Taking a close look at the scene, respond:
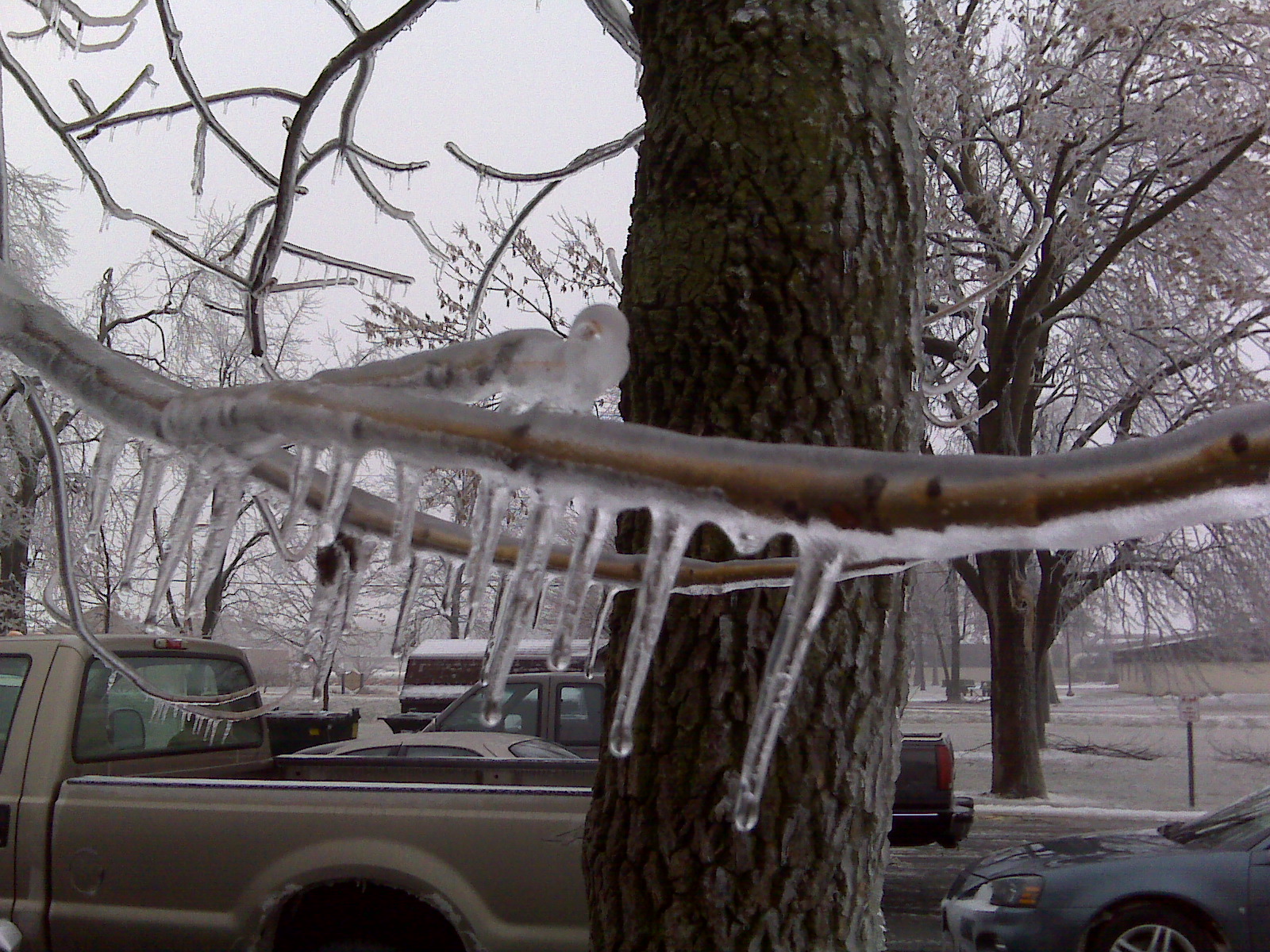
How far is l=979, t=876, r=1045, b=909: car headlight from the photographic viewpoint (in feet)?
19.7

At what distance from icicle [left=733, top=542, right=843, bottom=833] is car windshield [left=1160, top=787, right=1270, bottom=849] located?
612cm

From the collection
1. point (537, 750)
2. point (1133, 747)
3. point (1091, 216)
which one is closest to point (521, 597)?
point (537, 750)

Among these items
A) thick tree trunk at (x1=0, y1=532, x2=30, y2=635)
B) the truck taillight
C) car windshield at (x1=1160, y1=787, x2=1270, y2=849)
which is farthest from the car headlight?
thick tree trunk at (x1=0, y1=532, x2=30, y2=635)

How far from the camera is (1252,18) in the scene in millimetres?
11484

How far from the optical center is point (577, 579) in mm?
988

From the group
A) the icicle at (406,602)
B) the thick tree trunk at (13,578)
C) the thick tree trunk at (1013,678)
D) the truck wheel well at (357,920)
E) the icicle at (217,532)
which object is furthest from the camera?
the thick tree trunk at (13,578)

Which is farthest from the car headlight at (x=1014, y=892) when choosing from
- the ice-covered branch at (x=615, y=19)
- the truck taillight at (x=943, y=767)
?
the ice-covered branch at (x=615, y=19)

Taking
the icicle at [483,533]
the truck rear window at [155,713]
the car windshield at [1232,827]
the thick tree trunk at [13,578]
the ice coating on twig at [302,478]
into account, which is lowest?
the car windshield at [1232,827]

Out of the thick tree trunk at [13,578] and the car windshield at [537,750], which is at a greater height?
the thick tree trunk at [13,578]

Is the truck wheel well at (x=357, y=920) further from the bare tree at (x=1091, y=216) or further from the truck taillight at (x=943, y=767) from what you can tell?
the bare tree at (x=1091, y=216)

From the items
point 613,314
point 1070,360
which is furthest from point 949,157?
point 613,314

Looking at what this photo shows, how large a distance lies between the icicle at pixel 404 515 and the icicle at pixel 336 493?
43 millimetres

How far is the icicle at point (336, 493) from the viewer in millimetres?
906

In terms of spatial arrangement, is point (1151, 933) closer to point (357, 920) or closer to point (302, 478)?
point (357, 920)
